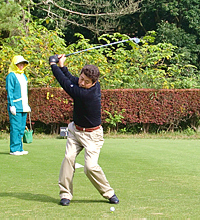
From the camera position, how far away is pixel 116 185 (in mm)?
6496

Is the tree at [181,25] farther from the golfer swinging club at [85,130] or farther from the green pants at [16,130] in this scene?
the golfer swinging club at [85,130]

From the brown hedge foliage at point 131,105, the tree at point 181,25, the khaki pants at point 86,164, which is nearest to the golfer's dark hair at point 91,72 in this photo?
the khaki pants at point 86,164

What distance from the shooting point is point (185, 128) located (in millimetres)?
15836

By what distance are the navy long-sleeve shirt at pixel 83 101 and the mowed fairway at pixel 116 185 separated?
3.29ft

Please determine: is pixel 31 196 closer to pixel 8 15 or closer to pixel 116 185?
pixel 116 185

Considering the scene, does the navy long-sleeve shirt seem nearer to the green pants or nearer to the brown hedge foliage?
the green pants

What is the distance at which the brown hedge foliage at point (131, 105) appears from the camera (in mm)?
15016

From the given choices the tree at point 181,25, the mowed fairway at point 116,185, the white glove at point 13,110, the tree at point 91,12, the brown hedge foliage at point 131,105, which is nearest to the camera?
the mowed fairway at point 116,185

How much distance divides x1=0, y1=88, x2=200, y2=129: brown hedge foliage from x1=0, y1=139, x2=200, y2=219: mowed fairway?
4.18 metres

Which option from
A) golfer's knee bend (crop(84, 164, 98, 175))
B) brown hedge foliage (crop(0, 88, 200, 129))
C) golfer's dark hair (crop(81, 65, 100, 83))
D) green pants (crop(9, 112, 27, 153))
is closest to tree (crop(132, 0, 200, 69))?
brown hedge foliage (crop(0, 88, 200, 129))

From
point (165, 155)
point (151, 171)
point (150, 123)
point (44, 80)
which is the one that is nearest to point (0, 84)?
point (44, 80)

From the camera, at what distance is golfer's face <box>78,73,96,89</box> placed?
5.21 meters

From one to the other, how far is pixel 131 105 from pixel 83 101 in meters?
10.1

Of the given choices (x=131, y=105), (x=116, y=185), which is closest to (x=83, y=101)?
(x=116, y=185)
